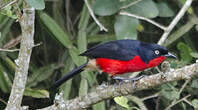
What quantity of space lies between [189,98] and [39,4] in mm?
2331

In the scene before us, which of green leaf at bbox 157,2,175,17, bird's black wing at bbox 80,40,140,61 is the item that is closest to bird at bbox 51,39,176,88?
bird's black wing at bbox 80,40,140,61

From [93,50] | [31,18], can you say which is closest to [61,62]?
[93,50]

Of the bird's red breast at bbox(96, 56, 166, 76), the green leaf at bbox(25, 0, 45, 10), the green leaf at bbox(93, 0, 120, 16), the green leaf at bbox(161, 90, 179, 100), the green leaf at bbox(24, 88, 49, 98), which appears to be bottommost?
the green leaf at bbox(161, 90, 179, 100)

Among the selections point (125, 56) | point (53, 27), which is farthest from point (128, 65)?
point (53, 27)

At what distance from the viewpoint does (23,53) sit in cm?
277

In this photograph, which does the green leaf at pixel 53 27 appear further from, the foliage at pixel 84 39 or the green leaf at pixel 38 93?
the green leaf at pixel 38 93

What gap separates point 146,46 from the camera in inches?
132

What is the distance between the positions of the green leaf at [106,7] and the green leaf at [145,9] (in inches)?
5.5

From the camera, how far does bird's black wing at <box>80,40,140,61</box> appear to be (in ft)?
11.0

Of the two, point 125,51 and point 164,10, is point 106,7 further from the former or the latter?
point 125,51

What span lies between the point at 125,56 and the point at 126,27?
2.56 feet

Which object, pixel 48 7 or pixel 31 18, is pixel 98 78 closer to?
pixel 48 7

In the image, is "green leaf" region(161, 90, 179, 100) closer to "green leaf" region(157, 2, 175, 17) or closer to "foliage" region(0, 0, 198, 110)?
"foliage" region(0, 0, 198, 110)

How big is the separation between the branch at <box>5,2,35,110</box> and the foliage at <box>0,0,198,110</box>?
0.91m
